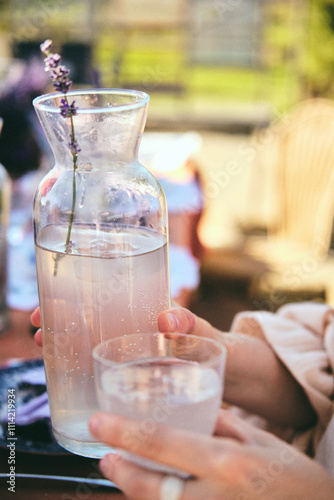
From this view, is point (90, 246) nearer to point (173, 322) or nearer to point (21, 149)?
point (173, 322)

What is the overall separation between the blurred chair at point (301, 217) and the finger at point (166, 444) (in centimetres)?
223

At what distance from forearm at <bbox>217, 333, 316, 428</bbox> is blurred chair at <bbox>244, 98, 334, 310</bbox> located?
1.67 m

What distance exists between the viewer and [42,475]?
0.87 m

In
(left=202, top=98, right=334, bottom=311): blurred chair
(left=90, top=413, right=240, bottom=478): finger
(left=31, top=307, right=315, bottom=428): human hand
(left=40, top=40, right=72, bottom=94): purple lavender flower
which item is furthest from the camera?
(left=202, top=98, right=334, bottom=311): blurred chair

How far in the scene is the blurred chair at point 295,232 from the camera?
2816 millimetres

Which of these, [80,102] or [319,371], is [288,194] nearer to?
[319,371]

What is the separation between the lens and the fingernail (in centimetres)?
77

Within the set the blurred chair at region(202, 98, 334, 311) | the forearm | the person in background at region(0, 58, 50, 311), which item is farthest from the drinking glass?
the blurred chair at region(202, 98, 334, 311)

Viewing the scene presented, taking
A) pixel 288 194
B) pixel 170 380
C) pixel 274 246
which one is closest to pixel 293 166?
pixel 288 194

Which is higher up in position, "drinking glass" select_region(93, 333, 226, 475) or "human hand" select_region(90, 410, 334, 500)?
"drinking glass" select_region(93, 333, 226, 475)

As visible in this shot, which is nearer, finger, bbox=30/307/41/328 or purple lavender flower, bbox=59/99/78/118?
purple lavender flower, bbox=59/99/78/118

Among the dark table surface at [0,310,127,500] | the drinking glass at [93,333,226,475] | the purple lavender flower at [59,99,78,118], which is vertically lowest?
the dark table surface at [0,310,127,500]

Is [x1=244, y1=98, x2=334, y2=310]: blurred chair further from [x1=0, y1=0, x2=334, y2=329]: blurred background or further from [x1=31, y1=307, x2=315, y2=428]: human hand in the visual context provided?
[x1=31, y1=307, x2=315, y2=428]: human hand

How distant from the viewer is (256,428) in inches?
26.5
